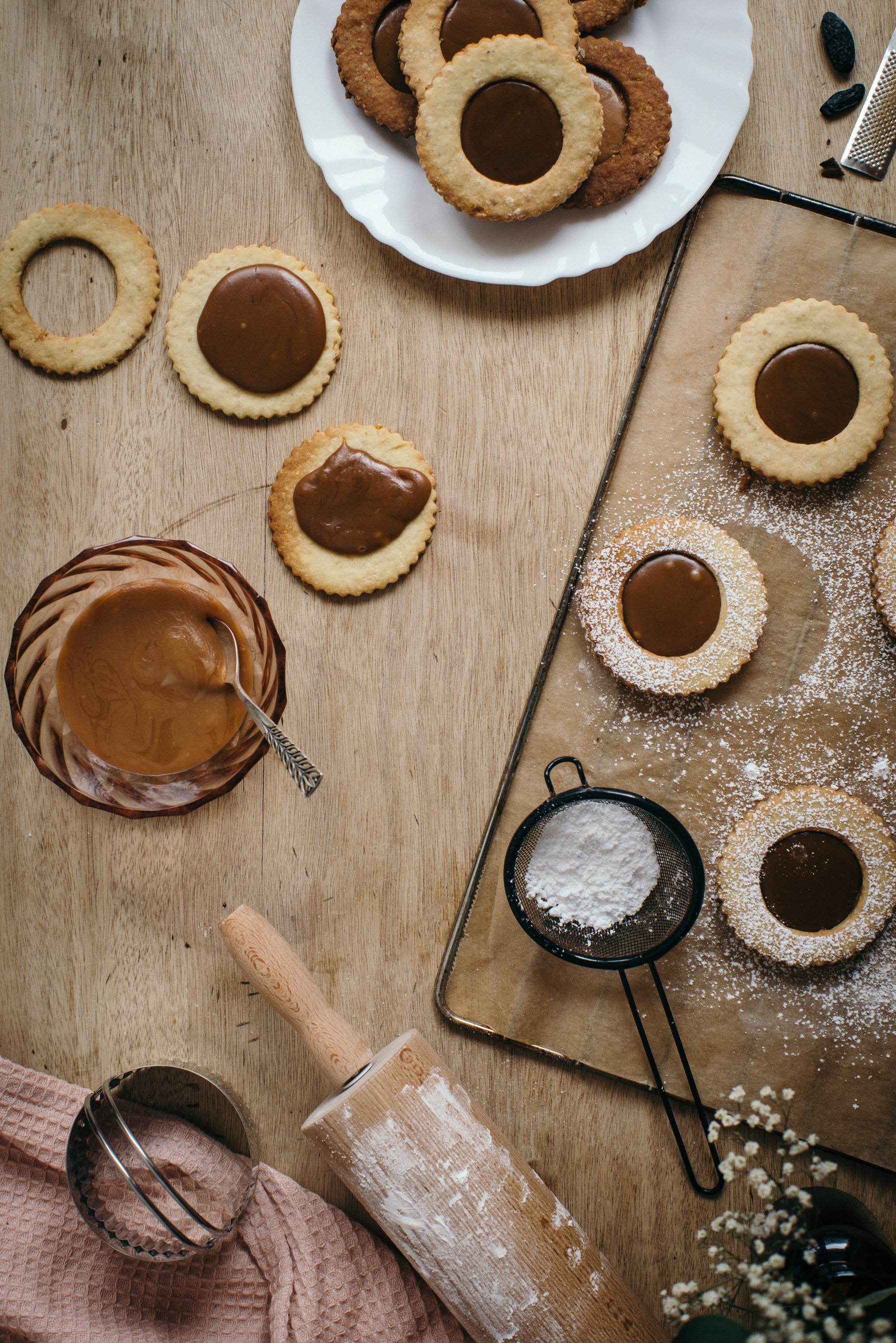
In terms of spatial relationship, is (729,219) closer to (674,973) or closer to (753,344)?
(753,344)

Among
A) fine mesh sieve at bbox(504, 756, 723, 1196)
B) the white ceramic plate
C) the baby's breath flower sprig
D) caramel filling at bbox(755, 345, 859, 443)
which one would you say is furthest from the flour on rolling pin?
the white ceramic plate

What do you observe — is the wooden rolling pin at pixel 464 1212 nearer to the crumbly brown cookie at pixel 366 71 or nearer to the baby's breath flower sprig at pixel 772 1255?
the baby's breath flower sprig at pixel 772 1255

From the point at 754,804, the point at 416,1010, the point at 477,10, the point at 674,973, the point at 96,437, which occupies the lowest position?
the point at 416,1010

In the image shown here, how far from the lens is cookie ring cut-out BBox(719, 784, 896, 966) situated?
52.4 inches

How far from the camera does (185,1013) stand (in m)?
1.45

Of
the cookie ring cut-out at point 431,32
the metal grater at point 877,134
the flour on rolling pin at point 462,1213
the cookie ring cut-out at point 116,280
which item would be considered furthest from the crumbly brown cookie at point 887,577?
the cookie ring cut-out at point 116,280

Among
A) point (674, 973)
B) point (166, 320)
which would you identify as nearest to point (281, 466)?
point (166, 320)

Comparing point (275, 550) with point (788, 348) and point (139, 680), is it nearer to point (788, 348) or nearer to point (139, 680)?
point (139, 680)

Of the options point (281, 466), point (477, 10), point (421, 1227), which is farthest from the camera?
point (281, 466)

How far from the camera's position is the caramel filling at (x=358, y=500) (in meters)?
1.40

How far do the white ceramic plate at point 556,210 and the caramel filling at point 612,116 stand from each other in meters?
0.08

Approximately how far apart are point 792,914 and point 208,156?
1668mm

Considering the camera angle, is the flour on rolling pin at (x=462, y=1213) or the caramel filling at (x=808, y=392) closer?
the flour on rolling pin at (x=462, y=1213)

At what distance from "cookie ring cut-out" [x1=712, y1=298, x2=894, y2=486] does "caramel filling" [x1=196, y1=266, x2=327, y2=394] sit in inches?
28.2
